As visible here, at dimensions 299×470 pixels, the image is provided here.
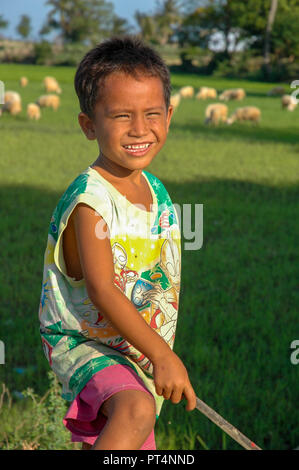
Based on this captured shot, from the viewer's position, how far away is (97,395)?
1.46 meters

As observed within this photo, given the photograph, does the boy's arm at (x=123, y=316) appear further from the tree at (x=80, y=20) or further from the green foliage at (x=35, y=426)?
the tree at (x=80, y=20)

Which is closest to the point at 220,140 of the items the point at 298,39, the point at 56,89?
the point at 56,89

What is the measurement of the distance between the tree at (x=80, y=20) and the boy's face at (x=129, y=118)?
82.6m

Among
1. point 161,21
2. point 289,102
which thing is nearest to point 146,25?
point 161,21

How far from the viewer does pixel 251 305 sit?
14.7 feet

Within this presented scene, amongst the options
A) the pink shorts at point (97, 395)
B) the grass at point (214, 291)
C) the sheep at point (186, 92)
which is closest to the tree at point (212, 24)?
the sheep at point (186, 92)

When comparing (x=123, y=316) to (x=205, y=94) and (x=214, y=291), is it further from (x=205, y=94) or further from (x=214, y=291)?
(x=205, y=94)

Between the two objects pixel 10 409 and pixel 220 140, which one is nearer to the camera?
pixel 10 409

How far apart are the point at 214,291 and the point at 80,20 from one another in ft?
271
